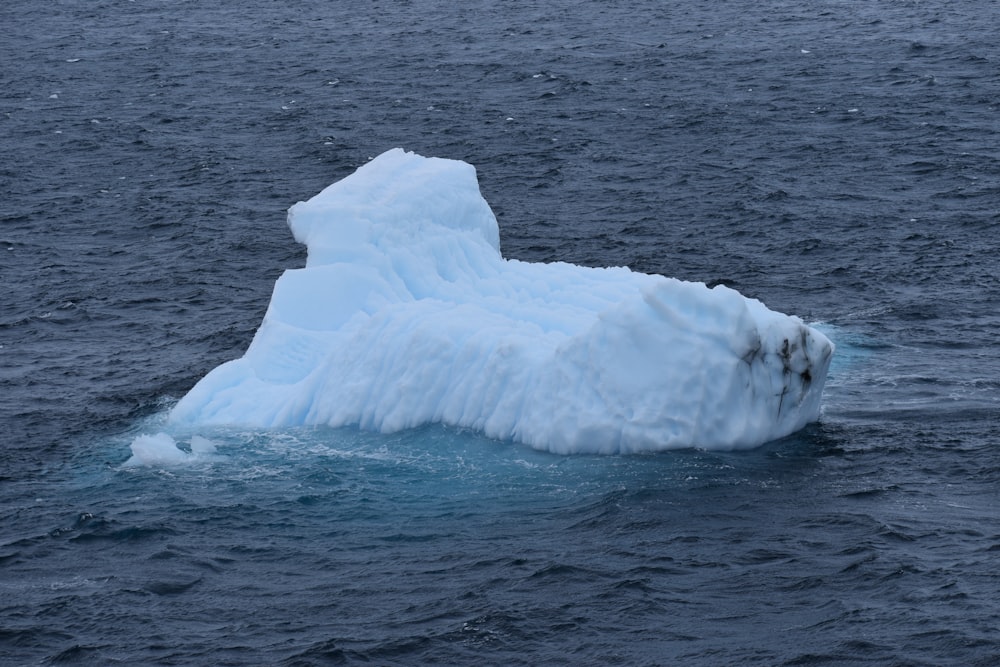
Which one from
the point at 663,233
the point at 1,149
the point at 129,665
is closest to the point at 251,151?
the point at 1,149

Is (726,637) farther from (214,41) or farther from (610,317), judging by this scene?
(214,41)

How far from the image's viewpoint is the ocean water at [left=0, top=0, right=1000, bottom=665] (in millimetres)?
29766

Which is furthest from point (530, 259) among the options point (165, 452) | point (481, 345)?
point (165, 452)

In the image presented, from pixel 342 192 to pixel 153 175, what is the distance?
25369 millimetres

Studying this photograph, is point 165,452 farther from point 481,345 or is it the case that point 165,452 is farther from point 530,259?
point 530,259

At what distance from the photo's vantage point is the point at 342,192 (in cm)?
4456

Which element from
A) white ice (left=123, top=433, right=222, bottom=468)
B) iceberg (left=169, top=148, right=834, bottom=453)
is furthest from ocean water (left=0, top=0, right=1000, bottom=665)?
iceberg (left=169, top=148, right=834, bottom=453)

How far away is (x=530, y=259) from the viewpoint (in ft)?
182

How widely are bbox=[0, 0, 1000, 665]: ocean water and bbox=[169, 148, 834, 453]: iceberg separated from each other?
93 cm

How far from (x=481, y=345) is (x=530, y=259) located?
17.3 meters

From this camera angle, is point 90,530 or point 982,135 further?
point 982,135

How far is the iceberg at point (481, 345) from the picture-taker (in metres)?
36.2

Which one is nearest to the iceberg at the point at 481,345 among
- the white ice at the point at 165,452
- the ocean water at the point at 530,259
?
the ocean water at the point at 530,259

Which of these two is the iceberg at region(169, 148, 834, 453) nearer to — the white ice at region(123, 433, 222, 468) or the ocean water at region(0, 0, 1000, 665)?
the ocean water at region(0, 0, 1000, 665)
